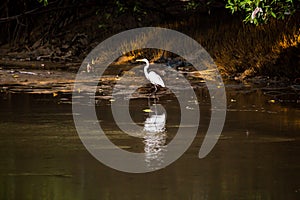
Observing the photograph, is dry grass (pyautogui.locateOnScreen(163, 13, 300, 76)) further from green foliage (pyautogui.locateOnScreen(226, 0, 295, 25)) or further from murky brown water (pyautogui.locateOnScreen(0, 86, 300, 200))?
murky brown water (pyautogui.locateOnScreen(0, 86, 300, 200))

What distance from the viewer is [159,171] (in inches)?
359

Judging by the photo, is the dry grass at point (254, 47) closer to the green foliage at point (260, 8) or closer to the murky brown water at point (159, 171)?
the green foliage at point (260, 8)

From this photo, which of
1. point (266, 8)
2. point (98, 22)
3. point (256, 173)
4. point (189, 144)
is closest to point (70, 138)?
point (189, 144)

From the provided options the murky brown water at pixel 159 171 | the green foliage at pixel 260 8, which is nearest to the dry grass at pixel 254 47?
the green foliage at pixel 260 8

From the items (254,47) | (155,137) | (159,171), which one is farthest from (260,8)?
(254,47)

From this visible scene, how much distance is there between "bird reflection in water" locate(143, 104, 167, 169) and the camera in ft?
32.2

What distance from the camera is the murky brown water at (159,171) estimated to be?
8125 millimetres

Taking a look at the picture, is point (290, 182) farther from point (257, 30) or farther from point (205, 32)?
point (205, 32)

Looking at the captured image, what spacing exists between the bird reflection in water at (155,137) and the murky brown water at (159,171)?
0.11 meters

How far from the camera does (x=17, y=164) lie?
9422 millimetres

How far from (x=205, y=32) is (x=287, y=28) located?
15.0 feet

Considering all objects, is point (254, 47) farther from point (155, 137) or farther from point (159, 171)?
point (159, 171)

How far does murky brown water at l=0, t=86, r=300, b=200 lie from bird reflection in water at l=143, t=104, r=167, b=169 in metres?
0.11

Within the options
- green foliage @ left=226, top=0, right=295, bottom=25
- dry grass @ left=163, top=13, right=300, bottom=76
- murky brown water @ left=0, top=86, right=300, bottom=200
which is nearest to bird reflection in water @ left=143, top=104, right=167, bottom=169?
murky brown water @ left=0, top=86, right=300, bottom=200
